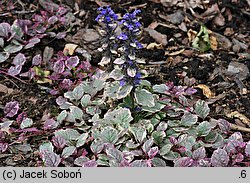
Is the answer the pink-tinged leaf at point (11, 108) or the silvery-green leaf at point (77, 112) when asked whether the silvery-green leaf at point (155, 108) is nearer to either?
the silvery-green leaf at point (77, 112)

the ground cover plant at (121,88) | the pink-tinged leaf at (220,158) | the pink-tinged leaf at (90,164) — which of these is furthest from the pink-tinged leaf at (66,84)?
the pink-tinged leaf at (220,158)

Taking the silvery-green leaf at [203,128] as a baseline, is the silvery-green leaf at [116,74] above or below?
above

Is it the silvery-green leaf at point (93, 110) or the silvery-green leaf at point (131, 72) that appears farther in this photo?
the silvery-green leaf at point (93, 110)

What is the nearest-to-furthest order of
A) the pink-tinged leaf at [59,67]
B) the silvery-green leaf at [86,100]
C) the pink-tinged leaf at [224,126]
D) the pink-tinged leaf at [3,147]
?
the pink-tinged leaf at [3,147], the pink-tinged leaf at [224,126], the silvery-green leaf at [86,100], the pink-tinged leaf at [59,67]

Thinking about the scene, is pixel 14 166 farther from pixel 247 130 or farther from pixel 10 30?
pixel 247 130

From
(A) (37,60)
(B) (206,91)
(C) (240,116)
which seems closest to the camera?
(C) (240,116)

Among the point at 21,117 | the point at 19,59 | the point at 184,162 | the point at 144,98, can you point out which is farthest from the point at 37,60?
the point at 184,162

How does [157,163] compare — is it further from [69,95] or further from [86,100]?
[69,95]

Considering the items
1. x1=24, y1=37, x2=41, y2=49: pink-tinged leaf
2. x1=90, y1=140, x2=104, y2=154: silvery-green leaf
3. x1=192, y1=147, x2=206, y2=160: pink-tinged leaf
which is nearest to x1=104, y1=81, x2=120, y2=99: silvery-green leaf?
x1=90, y1=140, x2=104, y2=154: silvery-green leaf
